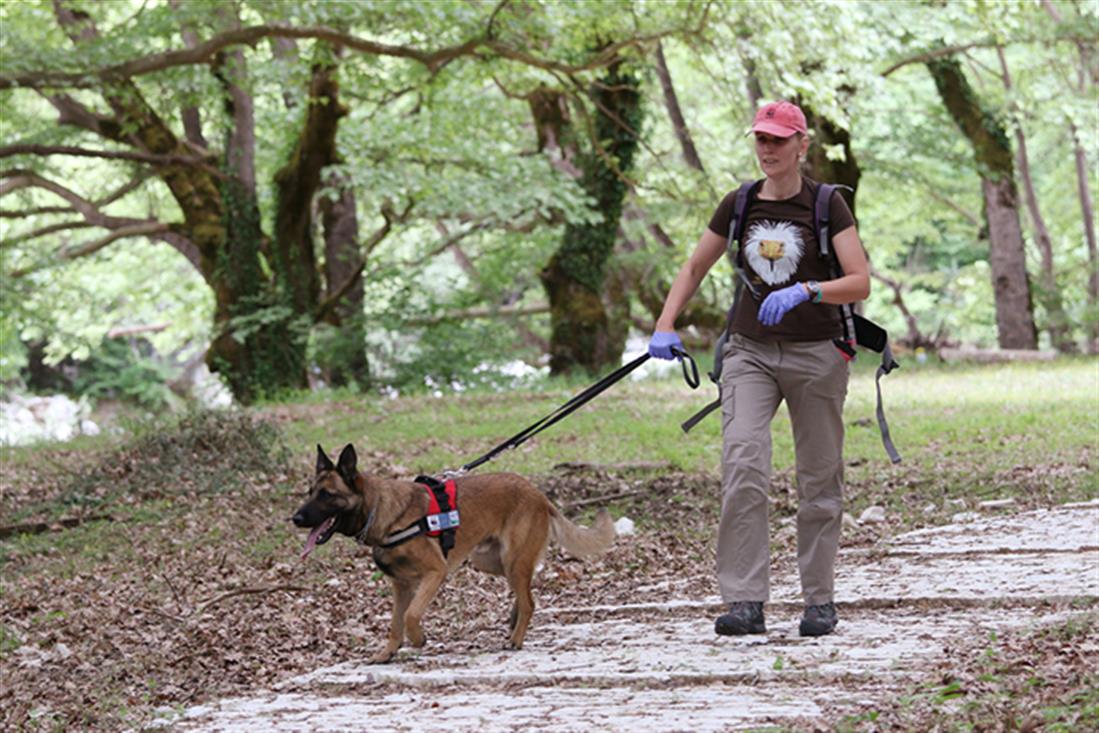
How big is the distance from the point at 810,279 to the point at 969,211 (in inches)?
1293

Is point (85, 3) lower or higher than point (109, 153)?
higher

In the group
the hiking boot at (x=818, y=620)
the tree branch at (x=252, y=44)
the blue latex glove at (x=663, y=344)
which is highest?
the tree branch at (x=252, y=44)

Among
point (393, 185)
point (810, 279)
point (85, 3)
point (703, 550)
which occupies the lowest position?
point (703, 550)

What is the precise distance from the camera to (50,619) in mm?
9820

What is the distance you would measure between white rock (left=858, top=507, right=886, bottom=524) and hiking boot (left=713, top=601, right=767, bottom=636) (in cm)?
460

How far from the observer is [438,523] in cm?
723

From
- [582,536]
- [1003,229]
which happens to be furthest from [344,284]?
[582,536]

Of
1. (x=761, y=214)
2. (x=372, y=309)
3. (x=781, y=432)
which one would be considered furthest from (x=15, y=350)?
(x=761, y=214)

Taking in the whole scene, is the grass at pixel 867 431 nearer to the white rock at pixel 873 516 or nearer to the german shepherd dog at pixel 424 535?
the white rock at pixel 873 516

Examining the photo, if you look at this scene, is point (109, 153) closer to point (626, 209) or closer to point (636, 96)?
point (636, 96)

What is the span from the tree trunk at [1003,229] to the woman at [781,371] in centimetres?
2144

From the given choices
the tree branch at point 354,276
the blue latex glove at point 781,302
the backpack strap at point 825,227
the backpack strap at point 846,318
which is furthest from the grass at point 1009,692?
the tree branch at point 354,276

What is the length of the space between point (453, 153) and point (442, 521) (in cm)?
1811

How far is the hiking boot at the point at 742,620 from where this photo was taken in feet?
22.4
